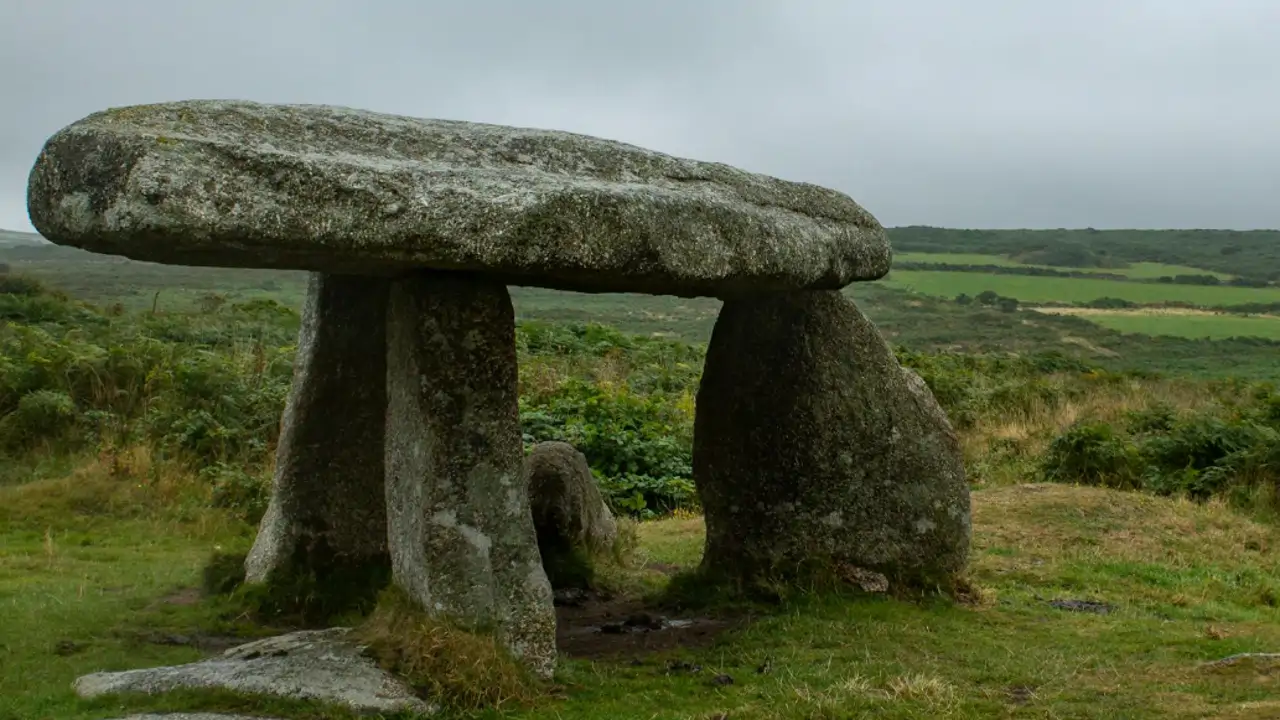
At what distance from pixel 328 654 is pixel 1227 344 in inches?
1518

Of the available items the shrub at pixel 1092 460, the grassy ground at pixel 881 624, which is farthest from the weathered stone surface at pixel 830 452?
the shrub at pixel 1092 460

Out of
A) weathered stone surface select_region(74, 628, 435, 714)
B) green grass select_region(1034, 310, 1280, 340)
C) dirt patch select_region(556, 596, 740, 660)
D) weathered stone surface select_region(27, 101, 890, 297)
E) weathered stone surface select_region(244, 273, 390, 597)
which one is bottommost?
green grass select_region(1034, 310, 1280, 340)

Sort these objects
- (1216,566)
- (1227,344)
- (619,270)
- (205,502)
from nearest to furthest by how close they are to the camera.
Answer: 1. (619,270)
2. (1216,566)
3. (205,502)
4. (1227,344)

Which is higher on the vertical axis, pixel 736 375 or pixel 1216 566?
pixel 736 375

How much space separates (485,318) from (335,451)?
105 inches

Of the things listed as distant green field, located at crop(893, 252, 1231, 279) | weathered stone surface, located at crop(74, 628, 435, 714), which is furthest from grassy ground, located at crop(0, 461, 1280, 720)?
distant green field, located at crop(893, 252, 1231, 279)

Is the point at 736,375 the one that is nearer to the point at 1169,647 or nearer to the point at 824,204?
the point at 824,204

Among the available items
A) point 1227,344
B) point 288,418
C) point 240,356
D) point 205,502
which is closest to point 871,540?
point 288,418

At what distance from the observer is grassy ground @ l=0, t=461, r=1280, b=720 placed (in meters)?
6.62

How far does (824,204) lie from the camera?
858cm

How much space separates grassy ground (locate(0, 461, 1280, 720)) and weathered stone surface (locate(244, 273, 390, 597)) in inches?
32.4

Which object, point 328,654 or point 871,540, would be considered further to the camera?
point 871,540

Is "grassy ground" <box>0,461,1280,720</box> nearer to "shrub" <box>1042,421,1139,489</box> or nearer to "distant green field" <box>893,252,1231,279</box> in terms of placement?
"shrub" <box>1042,421,1139,489</box>

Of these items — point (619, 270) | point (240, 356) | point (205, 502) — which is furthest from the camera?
point (240, 356)
